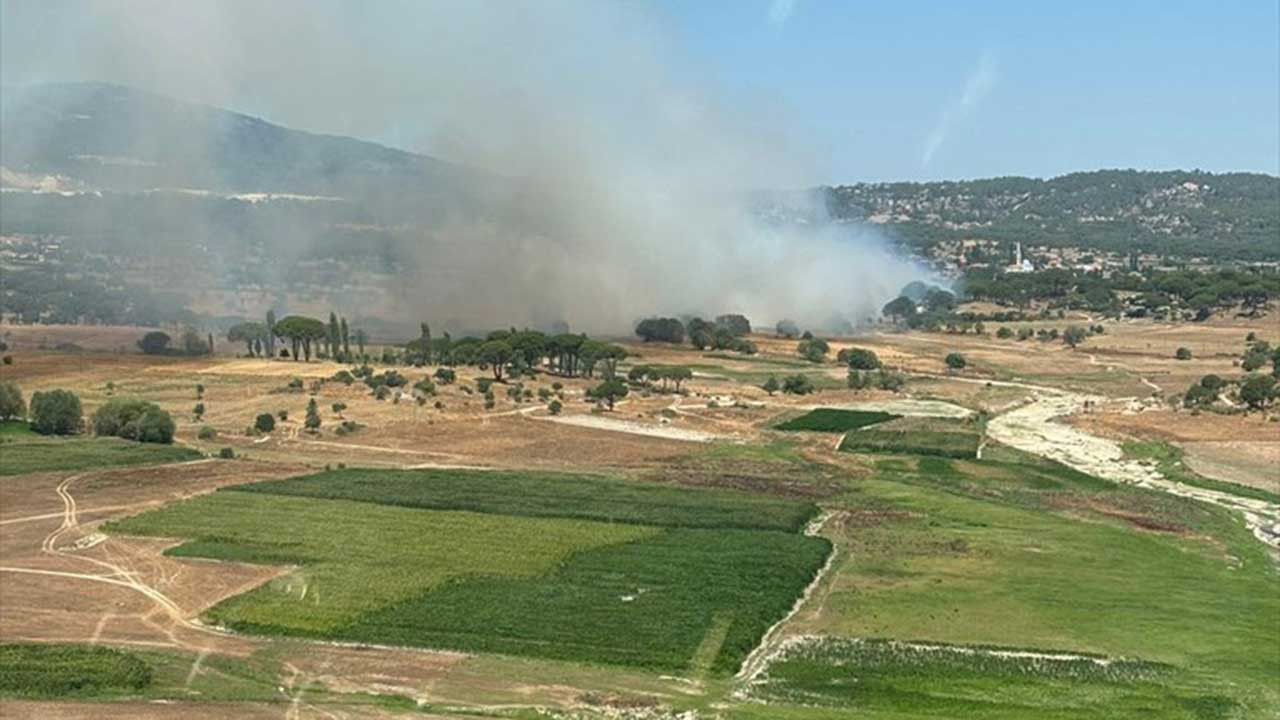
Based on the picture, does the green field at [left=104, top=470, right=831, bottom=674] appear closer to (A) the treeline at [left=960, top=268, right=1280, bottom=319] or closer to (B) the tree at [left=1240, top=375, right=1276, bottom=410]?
(B) the tree at [left=1240, top=375, right=1276, bottom=410]

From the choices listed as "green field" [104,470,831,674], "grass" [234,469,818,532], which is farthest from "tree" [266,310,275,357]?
"green field" [104,470,831,674]

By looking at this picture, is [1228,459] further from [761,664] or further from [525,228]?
[525,228]

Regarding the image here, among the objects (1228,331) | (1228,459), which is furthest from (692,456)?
(1228,331)

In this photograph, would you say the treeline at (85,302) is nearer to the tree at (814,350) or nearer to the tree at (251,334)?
the tree at (251,334)

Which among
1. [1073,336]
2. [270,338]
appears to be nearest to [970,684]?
[270,338]

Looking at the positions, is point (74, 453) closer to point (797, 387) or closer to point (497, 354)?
point (497, 354)

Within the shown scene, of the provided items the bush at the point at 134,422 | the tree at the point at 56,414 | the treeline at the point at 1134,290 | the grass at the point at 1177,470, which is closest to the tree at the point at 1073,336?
the treeline at the point at 1134,290
